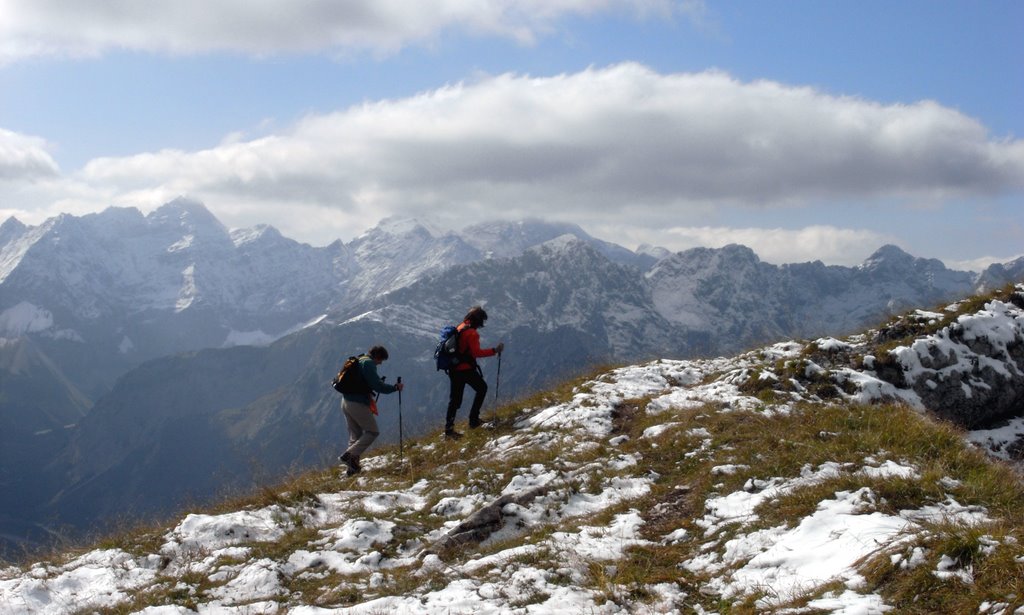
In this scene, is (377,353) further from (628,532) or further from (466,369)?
(628,532)

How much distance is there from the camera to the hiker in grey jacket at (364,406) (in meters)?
17.1

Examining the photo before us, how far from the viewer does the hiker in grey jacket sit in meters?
17.1

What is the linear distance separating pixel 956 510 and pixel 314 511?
439 inches

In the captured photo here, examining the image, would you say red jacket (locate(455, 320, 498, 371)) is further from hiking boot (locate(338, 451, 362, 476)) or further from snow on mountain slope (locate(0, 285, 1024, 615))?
hiking boot (locate(338, 451, 362, 476))

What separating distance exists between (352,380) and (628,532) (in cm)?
969

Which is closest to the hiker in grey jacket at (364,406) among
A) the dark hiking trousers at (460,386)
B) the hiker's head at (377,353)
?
the hiker's head at (377,353)

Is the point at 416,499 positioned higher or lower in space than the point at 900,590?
lower

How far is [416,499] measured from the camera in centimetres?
1397

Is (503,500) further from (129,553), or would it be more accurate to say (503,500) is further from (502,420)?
(502,420)

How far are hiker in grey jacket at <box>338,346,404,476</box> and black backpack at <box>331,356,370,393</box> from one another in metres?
0.04

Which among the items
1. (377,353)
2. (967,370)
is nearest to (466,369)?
(377,353)

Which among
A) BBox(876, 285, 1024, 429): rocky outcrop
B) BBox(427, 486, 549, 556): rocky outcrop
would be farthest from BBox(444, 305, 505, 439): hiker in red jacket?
BBox(876, 285, 1024, 429): rocky outcrop

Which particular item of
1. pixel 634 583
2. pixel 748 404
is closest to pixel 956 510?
pixel 634 583

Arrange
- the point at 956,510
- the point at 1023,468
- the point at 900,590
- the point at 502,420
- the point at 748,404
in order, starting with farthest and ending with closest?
1. the point at 502,420
2. the point at 748,404
3. the point at 1023,468
4. the point at 956,510
5. the point at 900,590
